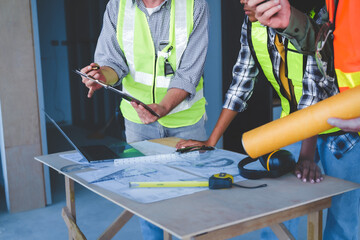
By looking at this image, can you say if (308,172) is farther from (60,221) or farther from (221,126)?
(60,221)

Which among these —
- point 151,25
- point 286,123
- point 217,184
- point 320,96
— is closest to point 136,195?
point 217,184

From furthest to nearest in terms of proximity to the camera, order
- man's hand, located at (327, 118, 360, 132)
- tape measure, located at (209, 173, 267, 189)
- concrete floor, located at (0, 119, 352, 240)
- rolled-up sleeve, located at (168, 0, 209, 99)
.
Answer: concrete floor, located at (0, 119, 352, 240)
rolled-up sleeve, located at (168, 0, 209, 99)
tape measure, located at (209, 173, 267, 189)
man's hand, located at (327, 118, 360, 132)

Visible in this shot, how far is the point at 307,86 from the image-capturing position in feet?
4.39

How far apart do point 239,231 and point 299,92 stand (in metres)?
0.69

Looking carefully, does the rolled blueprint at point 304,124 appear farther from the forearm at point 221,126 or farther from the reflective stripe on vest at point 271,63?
the forearm at point 221,126

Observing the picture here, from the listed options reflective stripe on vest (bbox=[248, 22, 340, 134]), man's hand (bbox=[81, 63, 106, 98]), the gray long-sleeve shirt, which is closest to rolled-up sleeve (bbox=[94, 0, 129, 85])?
the gray long-sleeve shirt

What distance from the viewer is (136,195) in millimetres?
1074

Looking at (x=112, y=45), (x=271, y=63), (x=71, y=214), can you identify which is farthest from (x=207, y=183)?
(x=112, y=45)

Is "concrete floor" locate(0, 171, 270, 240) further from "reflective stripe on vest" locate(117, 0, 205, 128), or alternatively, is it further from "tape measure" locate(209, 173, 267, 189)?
"tape measure" locate(209, 173, 267, 189)

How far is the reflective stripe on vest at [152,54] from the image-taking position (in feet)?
6.09

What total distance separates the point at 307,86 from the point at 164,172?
1.78 feet

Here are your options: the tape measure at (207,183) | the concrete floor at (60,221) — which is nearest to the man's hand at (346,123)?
the tape measure at (207,183)

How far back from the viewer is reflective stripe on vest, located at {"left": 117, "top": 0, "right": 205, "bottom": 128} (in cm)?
186

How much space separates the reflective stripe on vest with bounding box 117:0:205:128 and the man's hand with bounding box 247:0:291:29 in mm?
860
